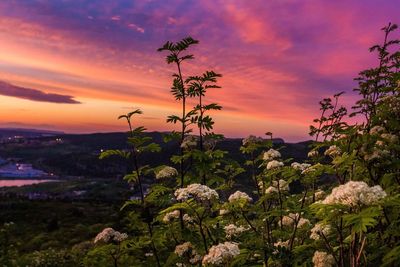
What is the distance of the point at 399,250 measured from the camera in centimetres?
576

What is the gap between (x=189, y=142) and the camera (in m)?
10.1

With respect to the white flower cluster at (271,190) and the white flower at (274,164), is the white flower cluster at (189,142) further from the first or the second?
the white flower cluster at (271,190)

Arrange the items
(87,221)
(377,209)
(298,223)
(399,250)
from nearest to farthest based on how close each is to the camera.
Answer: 1. (377,209)
2. (399,250)
3. (298,223)
4. (87,221)

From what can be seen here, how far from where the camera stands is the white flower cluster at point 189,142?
10.0 metres

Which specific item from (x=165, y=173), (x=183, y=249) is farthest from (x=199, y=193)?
(x=165, y=173)

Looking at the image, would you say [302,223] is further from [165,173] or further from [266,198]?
[165,173]

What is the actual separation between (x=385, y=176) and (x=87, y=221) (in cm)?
8779

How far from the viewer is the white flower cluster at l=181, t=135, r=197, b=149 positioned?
1002 cm

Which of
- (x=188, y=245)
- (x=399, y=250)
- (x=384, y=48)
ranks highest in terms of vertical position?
(x=384, y=48)

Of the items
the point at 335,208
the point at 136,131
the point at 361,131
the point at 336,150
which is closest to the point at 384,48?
the point at 361,131

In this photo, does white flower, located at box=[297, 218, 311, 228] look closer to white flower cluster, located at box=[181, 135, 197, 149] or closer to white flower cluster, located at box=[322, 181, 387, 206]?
white flower cluster, located at box=[181, 135, 197, 149]

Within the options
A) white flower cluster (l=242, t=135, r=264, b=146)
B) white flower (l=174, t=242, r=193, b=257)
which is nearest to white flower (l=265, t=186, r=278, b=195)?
white flower cluster (l=242, t=135, r=264, b=146)

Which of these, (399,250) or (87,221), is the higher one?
(399,250)

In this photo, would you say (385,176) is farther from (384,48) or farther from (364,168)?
(384,48)
